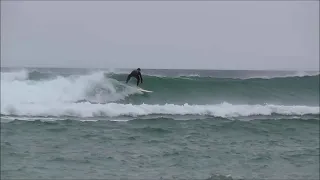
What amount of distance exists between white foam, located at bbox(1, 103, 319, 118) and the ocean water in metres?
0.04

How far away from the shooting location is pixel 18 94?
15.2 meters

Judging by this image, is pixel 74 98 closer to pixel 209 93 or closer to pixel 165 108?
pixel 165 108

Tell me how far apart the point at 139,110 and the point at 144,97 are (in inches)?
98.4

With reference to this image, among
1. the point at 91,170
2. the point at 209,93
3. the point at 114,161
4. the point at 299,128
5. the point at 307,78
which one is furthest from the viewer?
the point at 307,78

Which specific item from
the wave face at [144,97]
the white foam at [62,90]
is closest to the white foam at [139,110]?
the wave face at [144,97]

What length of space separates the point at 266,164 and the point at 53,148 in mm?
4725

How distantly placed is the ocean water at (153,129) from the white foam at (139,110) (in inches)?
1.4

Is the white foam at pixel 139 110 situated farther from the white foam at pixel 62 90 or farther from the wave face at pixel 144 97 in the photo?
the white foam at pixel 62 90

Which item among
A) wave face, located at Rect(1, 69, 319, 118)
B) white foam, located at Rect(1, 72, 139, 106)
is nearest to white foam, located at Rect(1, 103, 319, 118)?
wave face, located at Rect(1, 69, 319, 118)

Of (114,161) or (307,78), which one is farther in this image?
(307,78)

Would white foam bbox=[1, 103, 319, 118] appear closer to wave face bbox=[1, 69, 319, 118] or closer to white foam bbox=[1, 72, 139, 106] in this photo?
wave face bbox=[1, 69, 319, 118]

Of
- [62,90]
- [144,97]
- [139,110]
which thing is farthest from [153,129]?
[62,90]

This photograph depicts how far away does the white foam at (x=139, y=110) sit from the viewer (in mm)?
13586

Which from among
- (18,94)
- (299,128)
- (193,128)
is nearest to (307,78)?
(299,128)
